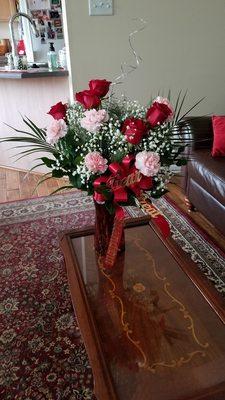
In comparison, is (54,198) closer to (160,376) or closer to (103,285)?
(103,285)

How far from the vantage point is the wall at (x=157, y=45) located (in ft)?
8.21

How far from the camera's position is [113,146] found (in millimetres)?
1035

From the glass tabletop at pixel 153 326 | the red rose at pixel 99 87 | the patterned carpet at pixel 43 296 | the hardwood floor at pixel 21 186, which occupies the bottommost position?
the hardwood floor at pixel 21 186

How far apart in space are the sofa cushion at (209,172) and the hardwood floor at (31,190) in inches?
12.4

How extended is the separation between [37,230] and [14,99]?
150 centimetres

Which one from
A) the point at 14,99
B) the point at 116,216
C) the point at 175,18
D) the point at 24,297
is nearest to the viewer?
the point at 116,216

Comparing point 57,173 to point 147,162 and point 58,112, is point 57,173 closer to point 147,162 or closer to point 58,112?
point 58,112

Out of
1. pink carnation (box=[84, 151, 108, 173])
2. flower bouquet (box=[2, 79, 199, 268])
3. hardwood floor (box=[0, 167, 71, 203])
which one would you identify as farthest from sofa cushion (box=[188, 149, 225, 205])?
hardwood floor (box=[0, 167, 71, 203])

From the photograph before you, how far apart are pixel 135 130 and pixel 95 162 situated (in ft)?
0.52

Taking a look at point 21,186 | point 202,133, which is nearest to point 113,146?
point 202,133

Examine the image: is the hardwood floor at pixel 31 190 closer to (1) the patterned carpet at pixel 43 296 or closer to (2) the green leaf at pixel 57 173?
(1) the patterned carpet at pixel 43 296

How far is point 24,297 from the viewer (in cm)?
160

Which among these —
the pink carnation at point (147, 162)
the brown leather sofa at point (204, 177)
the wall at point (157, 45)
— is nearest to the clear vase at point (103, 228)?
the pink carnation at point (147, 162)

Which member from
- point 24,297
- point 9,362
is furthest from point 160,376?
Result: point 24,297
